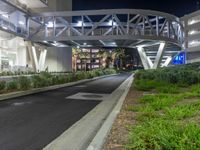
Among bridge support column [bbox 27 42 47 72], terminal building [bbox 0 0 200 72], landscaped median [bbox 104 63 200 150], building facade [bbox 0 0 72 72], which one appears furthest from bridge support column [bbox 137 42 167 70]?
landscaped median [bbox 104 63 200 150]

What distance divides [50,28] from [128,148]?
6003 centimetres

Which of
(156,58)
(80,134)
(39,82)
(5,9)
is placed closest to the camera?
(80,134)

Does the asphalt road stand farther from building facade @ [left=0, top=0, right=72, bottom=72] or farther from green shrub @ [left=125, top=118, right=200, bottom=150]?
building facade @ [left=0, top=0, right=72, bottom=72]

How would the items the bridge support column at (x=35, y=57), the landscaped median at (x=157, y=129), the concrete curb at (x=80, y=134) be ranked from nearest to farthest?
the landscaped median at (x=157, y=129), the concrete curb at (x=80, y=134), the bridge support column at (x=35, y=57)

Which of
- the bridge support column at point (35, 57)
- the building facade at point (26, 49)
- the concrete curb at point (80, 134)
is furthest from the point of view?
the bridge support column at point (35, 57)

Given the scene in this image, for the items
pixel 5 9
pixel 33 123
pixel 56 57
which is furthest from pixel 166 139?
pixel 56 57

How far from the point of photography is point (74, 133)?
8.75 metres

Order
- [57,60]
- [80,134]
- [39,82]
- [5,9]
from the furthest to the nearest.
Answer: [57,60]
[5,9]
[39,82]
[80,134]

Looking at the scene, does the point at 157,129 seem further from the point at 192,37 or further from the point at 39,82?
the point at 192,37

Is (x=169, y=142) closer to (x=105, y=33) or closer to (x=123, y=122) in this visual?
(x=123, y=122)

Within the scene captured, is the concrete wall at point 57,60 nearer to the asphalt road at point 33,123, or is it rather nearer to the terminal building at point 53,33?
the terminal building at point 53,33

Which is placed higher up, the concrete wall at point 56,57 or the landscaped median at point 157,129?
the concrete wall at point 56,57

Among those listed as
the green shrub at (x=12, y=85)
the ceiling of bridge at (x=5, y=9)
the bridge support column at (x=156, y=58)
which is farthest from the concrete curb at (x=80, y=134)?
the bridge support column at (x=156, y=58)

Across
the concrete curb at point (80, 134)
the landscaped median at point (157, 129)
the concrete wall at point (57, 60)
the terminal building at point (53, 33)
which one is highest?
the terminal building at point (53, 33)
